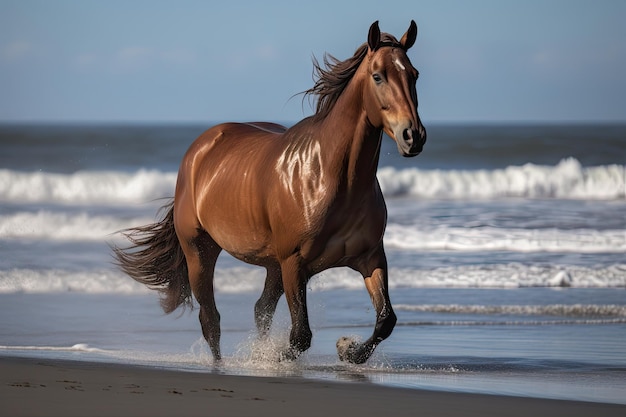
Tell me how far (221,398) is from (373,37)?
210 cm

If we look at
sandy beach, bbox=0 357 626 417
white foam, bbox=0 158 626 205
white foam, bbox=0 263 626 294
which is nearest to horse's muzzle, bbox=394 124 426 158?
sandy beach, bbox=0 357 626 417

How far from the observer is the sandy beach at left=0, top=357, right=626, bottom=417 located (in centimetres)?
502

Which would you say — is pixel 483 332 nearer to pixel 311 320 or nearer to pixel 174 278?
pixel 311 320

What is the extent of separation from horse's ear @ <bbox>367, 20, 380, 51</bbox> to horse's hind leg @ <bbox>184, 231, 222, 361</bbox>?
2.23 meters

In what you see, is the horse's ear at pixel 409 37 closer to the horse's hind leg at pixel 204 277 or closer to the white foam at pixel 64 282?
the horse's hind leg at pixel 204 277

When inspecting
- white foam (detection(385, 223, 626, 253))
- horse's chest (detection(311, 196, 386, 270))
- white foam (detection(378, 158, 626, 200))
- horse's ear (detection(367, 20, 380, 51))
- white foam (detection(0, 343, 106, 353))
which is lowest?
white foam (detection(0, 343, 106, 353))

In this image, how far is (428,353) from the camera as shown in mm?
7824

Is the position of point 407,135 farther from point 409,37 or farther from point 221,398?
point 221,398

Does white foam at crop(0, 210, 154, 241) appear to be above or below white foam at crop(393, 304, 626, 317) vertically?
above

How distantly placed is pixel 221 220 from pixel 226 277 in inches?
184

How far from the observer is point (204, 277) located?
7.89 metres

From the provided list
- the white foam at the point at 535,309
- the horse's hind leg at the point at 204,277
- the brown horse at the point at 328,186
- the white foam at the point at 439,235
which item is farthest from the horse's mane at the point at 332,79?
the white foam at the point at 439,235

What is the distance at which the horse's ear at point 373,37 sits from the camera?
20.1ft

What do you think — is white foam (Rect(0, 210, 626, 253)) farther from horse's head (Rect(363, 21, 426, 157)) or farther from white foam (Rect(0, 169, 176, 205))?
horse's head (Rect(363, 21, 426, 157))
